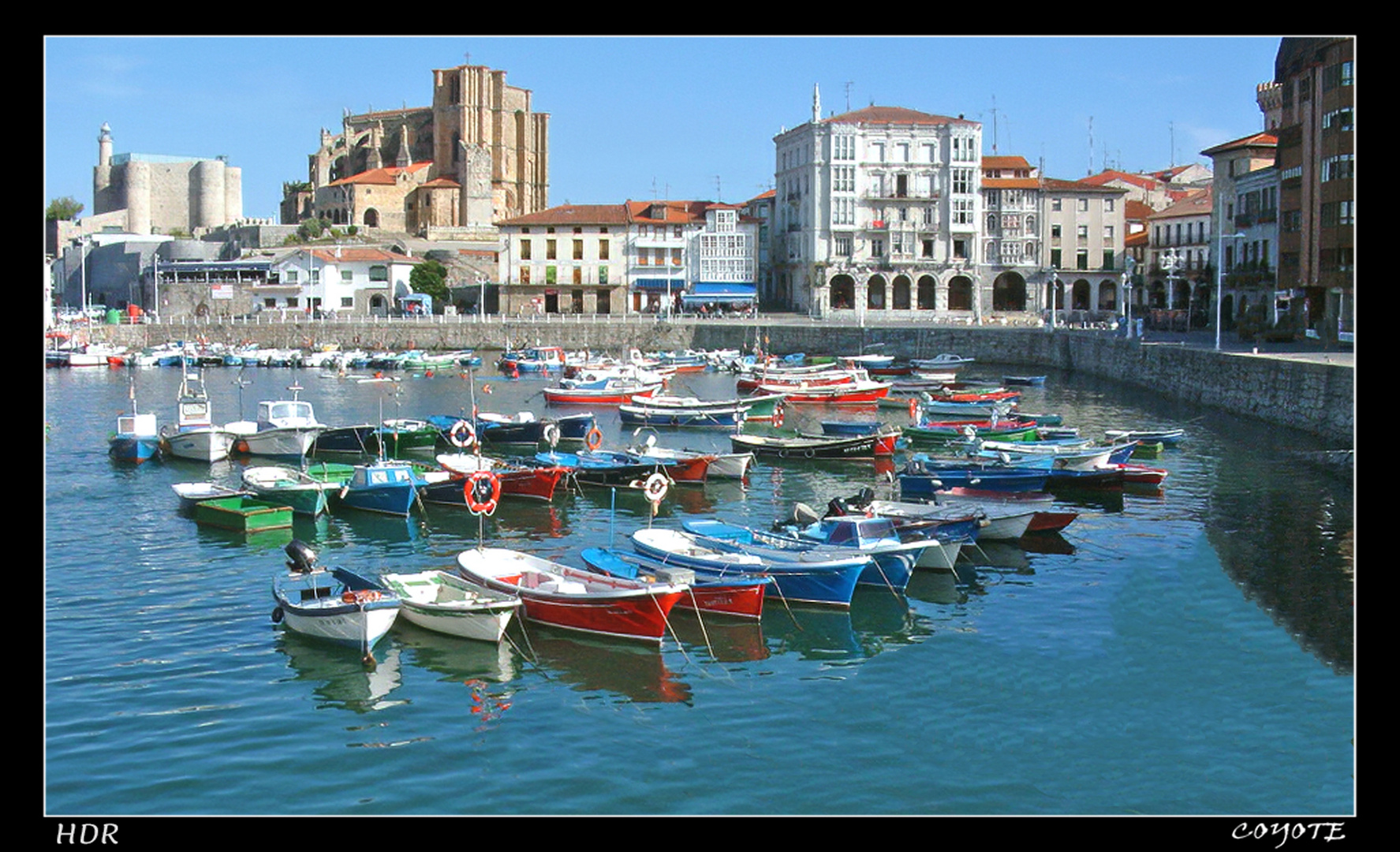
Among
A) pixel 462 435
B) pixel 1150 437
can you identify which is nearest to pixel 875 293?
pixel 1150 437

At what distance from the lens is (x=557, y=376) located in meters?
81.1

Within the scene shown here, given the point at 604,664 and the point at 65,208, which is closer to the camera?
the point at 604,664

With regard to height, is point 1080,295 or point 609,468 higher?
point 1080,295

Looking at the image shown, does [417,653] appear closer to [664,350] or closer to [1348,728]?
[1348,728]

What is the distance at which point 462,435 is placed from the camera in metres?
41.4

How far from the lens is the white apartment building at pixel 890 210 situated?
106188mm

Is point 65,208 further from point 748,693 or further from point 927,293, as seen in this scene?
point 748,693

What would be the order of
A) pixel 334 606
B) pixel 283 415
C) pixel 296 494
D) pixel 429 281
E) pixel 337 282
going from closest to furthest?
pixel 334 606, pixel 296 494, pixel 283 415, pixel 337 282, pixel 429 281

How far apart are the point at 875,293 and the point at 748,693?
292ft

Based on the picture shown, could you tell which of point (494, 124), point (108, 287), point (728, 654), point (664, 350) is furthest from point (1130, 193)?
point (728, 654)

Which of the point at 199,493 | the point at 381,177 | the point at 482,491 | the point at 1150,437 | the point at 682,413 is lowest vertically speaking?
the point at 199,493

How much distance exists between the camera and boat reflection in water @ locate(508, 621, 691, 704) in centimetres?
2141

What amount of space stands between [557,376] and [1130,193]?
209ft
